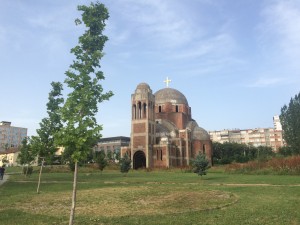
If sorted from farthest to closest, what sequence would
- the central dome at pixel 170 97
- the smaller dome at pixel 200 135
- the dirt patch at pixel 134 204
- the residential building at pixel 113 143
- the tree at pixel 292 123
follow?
1. the residential building at pixel 113 143
2. the central dome at pixel 170 97
3. the smaller dome at pixel 200 135
4. the tree at pixel 292 123
5. the dirt patch at pixel 134 204

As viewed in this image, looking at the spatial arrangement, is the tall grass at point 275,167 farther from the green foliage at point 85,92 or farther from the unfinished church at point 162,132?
the green foliage at point 85,92

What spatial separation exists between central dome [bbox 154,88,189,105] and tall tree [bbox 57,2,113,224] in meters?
59.5

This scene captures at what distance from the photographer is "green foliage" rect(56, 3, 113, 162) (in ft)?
26.9

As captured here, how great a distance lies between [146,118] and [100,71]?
49.0 meters

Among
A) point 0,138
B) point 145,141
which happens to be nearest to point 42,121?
point 145,141

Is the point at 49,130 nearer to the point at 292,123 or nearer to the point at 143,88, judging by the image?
the point at 143,88

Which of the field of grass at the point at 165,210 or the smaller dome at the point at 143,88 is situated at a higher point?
the smaller dome at the point at 143,88

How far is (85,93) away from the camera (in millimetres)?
8727

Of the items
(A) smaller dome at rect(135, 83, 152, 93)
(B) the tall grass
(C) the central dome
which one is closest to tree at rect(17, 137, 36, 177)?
(B) the tall grass

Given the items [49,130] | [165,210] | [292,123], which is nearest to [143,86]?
[292,123]

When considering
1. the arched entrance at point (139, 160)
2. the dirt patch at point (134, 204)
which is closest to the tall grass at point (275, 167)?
the dirt patch at point (134, 204)

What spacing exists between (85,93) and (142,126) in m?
49.8

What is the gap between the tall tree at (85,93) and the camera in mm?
8180

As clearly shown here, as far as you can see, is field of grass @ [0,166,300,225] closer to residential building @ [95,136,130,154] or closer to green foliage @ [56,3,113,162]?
green foliage @ [56,3,113,162]
